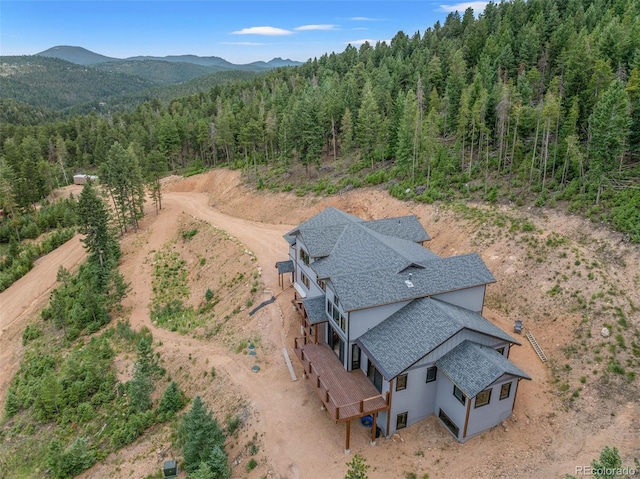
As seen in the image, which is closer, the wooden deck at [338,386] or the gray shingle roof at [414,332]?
the wooden deck at [338,386]

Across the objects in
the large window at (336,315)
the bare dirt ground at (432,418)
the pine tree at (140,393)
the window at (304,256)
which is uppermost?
the window at (304,256)

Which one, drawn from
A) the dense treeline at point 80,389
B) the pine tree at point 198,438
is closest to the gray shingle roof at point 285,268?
the dense treeline at point 80,389

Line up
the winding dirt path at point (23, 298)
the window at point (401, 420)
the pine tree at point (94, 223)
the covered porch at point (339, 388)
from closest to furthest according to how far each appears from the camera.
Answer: the covered porch at point (339, 388)
the window at point (401, 420)
the winding dirt path at point (23, 298)
the pine tree at point (94, 223)

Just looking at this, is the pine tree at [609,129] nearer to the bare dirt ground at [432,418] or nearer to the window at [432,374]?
the bare dirt ground at [432,418]

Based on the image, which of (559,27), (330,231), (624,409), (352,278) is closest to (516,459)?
(624,409)

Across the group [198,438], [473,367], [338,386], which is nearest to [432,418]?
[473,367]

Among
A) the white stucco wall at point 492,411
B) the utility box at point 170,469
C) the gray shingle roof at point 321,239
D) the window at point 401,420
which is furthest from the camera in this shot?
the gray shingle roof at point 321,239
